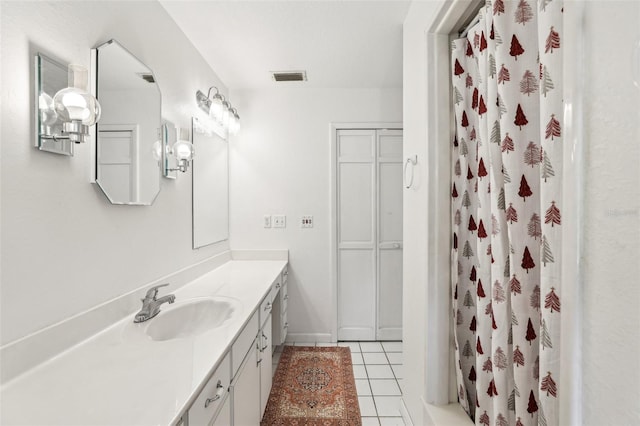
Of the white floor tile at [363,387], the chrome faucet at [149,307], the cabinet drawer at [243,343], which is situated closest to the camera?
the cabinet drawer at [243,343]

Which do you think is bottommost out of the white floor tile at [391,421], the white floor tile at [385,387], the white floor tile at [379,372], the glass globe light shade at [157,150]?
the white floor tile at [391,421]

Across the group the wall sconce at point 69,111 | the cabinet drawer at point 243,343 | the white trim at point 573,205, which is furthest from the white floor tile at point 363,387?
the wall sconce at point 69,111

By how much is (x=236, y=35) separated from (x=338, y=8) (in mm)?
718

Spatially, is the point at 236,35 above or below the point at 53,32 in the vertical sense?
above

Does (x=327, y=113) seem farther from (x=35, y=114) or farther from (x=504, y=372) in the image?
(x=504, y=372)

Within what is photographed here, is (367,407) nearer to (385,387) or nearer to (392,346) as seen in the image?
(385,387)

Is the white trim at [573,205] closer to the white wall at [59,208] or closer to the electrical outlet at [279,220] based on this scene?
the white wall at [59,208]

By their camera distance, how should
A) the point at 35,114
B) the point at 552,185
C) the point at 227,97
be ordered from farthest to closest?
the point at 227,97
the point at 35,114
the point at 552,185

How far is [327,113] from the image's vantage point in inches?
113

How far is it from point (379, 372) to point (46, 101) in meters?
2.59

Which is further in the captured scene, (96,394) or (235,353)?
(235,353)

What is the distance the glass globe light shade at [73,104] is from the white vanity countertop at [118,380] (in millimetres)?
794

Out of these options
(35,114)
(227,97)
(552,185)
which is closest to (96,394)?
(35,114)

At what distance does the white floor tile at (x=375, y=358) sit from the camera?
8.45 feet
